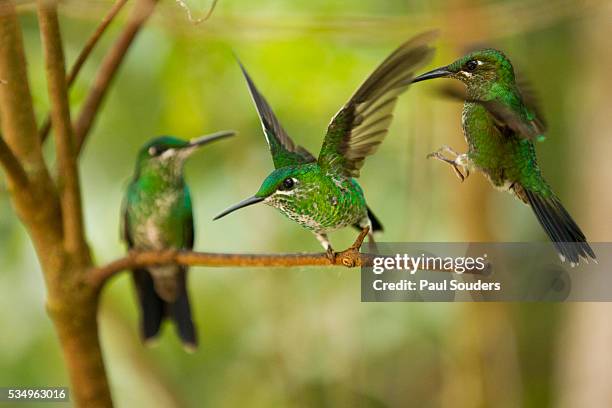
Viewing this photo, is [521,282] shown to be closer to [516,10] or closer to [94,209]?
[516,10]

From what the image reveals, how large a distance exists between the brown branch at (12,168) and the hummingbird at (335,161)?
323 mm

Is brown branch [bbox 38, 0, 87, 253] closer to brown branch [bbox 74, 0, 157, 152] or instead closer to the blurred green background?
brown branch [bbox 74, 0, 157, 152]

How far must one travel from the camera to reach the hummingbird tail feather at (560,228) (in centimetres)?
51

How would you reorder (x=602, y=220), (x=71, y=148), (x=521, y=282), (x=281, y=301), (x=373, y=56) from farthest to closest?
(x=602, y=220), (x=281, y=301), (x=373, y=56), (x=71, y=148), (x=521, y=282)

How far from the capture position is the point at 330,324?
2670 millimetres

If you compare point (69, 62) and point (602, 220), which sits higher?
point (69, 62)

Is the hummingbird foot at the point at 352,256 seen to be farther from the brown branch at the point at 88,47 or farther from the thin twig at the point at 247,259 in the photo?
the brown branch at the point at 88,47

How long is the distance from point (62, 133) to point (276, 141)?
384 millimetres

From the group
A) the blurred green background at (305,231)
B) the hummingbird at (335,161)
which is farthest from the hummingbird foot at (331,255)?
the blurred green background at (305,231)

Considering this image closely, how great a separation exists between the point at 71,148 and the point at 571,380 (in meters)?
2.23

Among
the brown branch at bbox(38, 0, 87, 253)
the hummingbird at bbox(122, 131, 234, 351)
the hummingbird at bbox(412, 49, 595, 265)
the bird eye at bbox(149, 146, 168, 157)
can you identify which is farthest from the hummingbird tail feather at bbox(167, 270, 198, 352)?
the hummingbird at bbox(412, 49, 595, 265)

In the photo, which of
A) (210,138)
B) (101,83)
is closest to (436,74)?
(210,138)

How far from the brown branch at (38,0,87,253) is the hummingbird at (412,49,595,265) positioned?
0.57 m

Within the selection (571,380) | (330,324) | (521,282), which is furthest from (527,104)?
(571,380)
